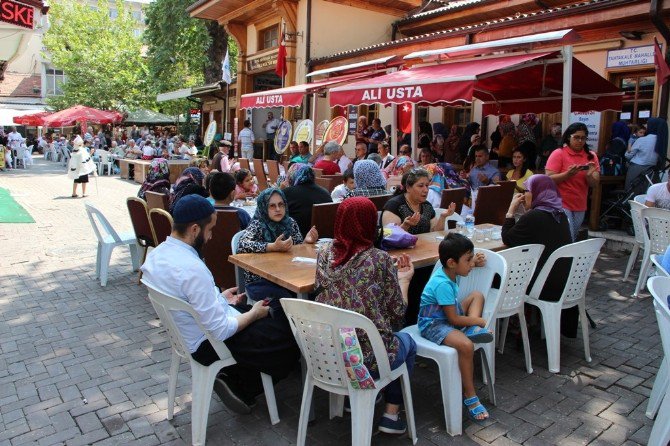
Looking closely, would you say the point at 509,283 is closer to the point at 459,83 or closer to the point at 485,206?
the point at 485,206

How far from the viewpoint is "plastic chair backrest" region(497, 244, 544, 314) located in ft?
11.6

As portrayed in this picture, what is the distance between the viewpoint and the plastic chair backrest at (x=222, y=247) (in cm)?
457

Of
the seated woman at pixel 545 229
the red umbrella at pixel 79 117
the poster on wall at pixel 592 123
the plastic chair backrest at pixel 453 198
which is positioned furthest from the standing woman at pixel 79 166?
the seated woman at pixel 545 229

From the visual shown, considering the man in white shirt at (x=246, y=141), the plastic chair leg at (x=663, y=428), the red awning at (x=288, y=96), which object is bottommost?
the plastic chair leg at (x=663, y=428)

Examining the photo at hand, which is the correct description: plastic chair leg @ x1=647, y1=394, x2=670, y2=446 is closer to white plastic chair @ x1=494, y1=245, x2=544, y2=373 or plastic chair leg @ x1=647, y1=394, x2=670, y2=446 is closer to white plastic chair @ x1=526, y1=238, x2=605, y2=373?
white plastic chair @ x1=494, y1=245, x2=544, y2=373

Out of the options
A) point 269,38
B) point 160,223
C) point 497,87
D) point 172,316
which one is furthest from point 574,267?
point 269,38

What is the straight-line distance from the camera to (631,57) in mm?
8273

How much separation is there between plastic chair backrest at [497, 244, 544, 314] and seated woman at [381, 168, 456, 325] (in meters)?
0.76

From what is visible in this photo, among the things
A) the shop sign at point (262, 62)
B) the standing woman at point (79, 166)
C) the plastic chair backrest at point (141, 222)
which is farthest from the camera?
the shop sign at point (262, 62)

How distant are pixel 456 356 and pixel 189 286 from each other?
1550 millimetres

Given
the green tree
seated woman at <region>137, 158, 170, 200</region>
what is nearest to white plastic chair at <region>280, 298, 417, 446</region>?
seated woman at <region>137, 158, 170, 200</region>

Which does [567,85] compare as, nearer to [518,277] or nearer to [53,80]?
[518,277]

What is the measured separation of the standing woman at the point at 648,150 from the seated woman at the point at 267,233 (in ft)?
19.0

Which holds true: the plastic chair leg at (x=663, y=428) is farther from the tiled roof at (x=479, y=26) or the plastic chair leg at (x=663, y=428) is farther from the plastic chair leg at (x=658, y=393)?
the tiled roof at (x=479, y=26)
